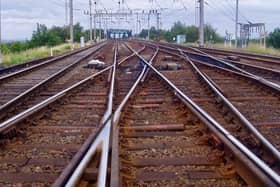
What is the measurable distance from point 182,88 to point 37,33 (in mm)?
55900

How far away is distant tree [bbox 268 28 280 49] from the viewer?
175ft

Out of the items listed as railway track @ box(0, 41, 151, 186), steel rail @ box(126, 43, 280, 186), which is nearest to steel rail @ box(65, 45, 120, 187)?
railway track @ box(0, 41, 151, 186)

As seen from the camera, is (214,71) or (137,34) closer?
(214,71)

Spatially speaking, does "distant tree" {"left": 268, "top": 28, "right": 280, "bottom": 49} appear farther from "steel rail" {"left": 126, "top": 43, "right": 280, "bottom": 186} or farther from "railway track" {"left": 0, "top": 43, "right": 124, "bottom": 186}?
"steel rail" {"left": 126, "top": 43, "right": 280, "bottom": 186}

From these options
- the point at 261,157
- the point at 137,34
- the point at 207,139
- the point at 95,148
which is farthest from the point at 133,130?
the point at 137,34

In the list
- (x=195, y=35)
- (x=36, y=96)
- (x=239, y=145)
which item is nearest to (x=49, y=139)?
(x=239, y=145)

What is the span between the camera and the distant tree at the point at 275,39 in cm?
5341

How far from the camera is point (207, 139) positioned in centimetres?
595

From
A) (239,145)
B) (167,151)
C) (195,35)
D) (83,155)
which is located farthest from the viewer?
(195,35)

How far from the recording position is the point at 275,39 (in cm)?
5394

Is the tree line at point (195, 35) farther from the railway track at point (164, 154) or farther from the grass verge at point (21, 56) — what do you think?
the railway track at point (164, 154)

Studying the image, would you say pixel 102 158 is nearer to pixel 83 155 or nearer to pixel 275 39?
pixel 83 155

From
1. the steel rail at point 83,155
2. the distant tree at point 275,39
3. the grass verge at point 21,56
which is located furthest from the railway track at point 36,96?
the distant tree at point 275,39

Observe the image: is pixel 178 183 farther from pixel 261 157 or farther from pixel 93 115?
pixel 93 115
